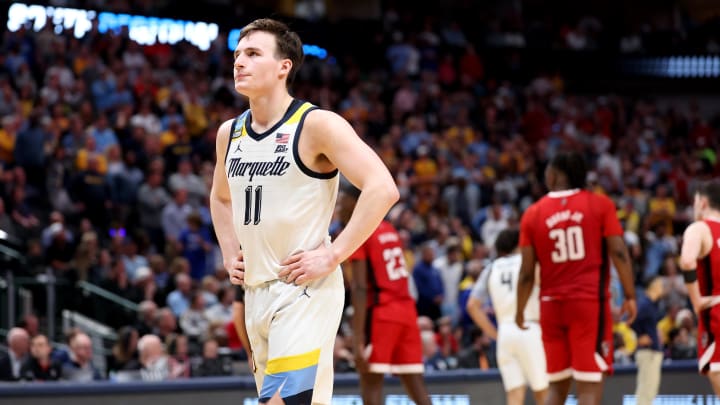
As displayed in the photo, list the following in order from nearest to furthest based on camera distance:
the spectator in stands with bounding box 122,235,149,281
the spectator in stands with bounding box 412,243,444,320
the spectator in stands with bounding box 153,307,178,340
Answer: the spectator in stands with bounding box 153,307,178,340, the spectator in stands with bounding box 122,235,149,281, the spectator in stands with bounding box 412,243,444,320

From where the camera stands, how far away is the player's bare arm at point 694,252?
7.92 m

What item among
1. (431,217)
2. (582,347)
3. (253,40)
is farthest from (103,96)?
(253,40)

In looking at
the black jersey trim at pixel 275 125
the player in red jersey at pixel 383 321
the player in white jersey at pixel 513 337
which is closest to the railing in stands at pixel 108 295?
the player in white jersey at pixel 513 337

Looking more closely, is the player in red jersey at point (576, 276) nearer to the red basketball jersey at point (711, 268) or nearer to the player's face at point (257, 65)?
the red basketball jersey at point (711, 268)

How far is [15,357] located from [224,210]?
637cm

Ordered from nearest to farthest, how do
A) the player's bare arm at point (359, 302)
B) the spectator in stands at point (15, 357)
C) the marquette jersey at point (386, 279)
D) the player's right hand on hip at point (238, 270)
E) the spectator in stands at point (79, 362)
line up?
the player's right hand on hip at point (238, 270)
the player's bare arm at point (359, 302)
the marquette jersey at point (386, 279)
the spectator in stands at point (15, 357)
the spectator in stands at point (79, 362)

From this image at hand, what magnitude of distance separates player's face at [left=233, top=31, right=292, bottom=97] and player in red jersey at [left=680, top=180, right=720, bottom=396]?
4.01 metres

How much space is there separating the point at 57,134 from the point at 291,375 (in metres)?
12.0

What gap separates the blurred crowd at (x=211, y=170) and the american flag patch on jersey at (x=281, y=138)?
22.3 ft

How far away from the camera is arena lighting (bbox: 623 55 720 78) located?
91.6 ft

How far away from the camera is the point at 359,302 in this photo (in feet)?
28.7

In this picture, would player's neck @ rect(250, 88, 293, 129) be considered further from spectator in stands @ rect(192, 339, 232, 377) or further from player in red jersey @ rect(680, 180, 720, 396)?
spectator in stands @ rect(192, 339, 232, 377)

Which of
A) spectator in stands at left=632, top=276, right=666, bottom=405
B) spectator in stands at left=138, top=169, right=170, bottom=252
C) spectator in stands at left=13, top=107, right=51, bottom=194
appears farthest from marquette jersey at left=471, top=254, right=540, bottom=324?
spectator in stands at left=13, top=107, right=51, bottom=194

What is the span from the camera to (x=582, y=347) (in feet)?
26.5
